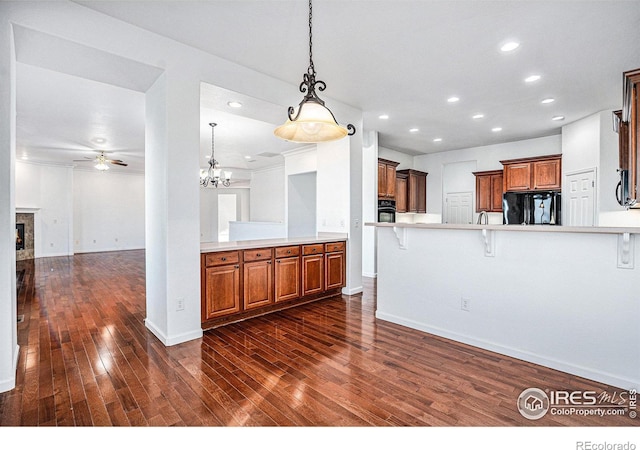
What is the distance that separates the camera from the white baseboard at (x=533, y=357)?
7.27ft

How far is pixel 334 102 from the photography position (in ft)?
14.4

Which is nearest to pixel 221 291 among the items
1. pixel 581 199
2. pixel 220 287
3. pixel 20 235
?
pixel 220 287

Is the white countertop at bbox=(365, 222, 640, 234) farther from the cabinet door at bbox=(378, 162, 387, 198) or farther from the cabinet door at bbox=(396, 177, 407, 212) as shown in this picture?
the cabinet door at bbox=(396, 177, 407, 212)

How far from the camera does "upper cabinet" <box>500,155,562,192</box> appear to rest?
5.81 m

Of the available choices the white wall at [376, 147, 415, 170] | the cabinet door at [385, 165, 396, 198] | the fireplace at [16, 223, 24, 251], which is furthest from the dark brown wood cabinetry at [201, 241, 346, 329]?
the fireplace at [16, 223, 24, 251]

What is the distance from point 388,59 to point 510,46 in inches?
44.1

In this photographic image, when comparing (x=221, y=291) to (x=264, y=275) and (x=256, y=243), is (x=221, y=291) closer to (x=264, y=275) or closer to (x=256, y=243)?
(x=264, y=275)

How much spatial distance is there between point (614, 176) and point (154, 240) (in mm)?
6274

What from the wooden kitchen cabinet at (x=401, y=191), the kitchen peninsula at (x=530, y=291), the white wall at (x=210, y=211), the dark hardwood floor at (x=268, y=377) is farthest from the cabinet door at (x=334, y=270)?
the white wall at (x=210, y=211)

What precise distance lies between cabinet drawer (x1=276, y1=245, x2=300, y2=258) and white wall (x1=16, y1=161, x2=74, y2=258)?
8618mm

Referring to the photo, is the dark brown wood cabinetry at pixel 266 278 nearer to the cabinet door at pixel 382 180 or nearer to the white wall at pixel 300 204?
the cabinet door at pixel 382 180

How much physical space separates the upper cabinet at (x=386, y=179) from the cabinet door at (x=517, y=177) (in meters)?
2.19

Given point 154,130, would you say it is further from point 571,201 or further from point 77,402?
point 571,201

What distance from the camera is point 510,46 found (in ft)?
9.82
